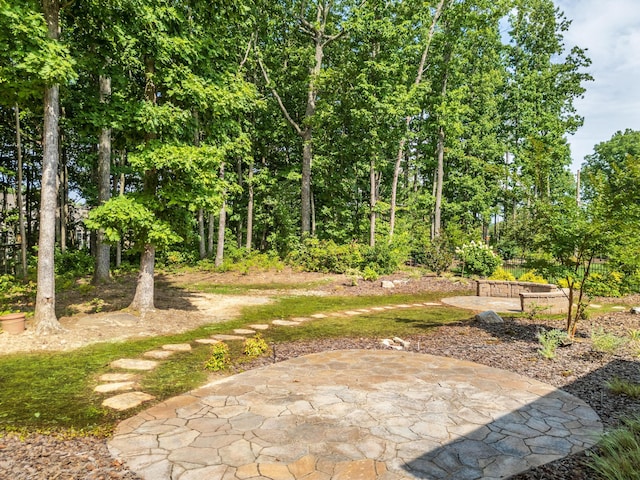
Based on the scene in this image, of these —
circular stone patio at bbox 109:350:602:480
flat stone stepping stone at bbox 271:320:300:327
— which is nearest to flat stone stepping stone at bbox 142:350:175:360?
circular stone patio at bbox 109:350:602:480

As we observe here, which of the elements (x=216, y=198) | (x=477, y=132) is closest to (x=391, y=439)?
(x=216, y=198)

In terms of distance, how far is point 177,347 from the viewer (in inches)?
225

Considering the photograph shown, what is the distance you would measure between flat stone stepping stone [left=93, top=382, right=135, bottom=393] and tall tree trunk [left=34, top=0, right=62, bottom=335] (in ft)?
8.48

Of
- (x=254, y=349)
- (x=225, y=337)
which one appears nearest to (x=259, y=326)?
(x=225, y=337)

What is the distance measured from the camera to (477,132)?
27.0 meters

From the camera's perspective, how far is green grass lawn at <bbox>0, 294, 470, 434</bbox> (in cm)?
332

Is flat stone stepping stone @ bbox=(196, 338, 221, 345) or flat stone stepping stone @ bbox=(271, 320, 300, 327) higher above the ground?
flat stone stepping stone @ bbox=(196, 338, 221, 345)

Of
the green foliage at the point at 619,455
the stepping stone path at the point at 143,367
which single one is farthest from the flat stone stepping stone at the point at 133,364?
the green foliage at the point at 619,455

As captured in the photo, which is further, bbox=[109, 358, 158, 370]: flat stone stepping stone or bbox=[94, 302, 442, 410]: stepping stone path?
bbox=[109, 358, 158, 370]: flat stone stepping stone

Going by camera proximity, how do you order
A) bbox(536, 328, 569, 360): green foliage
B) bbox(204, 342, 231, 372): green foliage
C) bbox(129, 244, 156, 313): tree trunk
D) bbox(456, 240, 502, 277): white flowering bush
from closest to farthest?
bbox(204, 342, 231, 372): green foliage < bbox(536, 328, 569, 360): green foliage < bbox(129, 244, 156, 313): tree trunk < bbox(456, 240, 502, 277): white flowering bush

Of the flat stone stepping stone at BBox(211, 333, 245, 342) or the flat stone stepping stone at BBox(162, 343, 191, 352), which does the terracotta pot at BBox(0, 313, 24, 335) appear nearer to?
the flat stone stepping stone at BBox(162, 343, 191, 352)

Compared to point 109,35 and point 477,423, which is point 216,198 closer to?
point 109,35

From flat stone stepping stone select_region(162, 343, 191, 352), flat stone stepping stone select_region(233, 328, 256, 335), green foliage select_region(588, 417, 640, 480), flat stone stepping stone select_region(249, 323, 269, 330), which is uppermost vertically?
green foliage select_region(588, 417, 640, 480)

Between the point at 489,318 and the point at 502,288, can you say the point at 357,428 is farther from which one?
the point at 502,288
